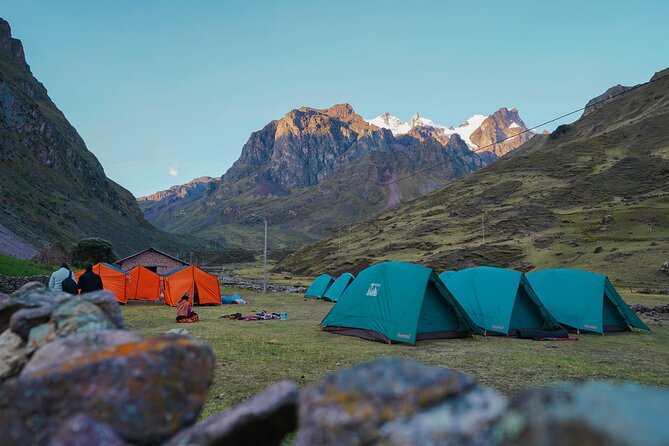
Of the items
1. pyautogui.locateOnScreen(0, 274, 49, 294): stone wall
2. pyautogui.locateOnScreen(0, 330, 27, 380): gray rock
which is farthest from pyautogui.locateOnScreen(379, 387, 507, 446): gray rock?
pyautogui.locateOnScreen(0, 274, 49, 294): stone wall

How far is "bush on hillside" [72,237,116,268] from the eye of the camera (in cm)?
5703

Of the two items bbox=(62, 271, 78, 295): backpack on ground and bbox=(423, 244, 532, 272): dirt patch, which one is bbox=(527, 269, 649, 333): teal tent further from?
bbox=(423, 244, 532, 272): dirt patch

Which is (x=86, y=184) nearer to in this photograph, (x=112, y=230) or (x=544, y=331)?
(x=112, y=230)

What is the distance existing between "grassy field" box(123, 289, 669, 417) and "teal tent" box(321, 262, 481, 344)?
0.54 m

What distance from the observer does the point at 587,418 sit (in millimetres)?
1833

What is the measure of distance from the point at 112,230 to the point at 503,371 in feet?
358

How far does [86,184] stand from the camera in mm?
116875

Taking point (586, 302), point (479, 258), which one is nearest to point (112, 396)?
point (586, 302)

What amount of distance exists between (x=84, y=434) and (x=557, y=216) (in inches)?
3637

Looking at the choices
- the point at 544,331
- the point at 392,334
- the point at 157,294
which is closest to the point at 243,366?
the point at 392,334

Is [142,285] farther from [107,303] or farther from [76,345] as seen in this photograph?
[76,345]

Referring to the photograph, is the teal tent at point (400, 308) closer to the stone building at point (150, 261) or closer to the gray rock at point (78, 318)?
the gray rock at point (78, 318)

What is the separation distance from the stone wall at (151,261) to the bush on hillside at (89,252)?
1165 centimetres

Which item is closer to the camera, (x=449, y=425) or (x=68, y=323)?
(x=449, y=425)
